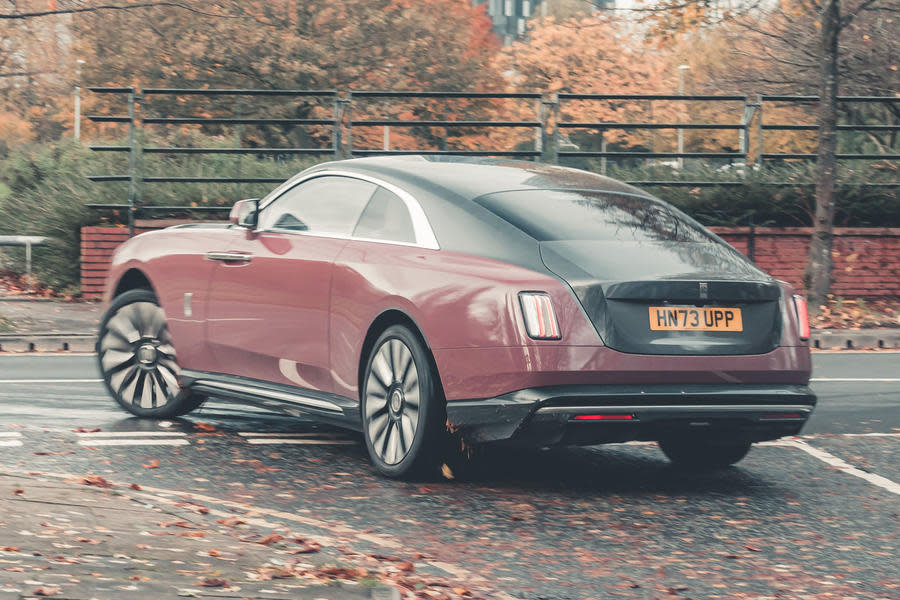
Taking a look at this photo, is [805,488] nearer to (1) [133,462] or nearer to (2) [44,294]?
(1) [133,462]

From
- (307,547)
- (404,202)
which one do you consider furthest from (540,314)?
(307,547)

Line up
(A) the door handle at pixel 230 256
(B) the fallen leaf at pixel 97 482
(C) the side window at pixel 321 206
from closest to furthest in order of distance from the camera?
(B) the fallen leaf at pixel 97 482 < (C) the side window at pixel 321 206 < (A) the door handle at pixel 230 256

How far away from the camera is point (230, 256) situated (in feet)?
28.5

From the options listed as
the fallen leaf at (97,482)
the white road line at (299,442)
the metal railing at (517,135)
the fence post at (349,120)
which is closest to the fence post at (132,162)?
the metal railing at (517,135)

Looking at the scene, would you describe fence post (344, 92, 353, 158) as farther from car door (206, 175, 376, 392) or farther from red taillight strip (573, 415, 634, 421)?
red taillight strip (573, 415, 634, 421)

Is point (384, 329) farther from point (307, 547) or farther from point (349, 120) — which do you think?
point (349, 120)

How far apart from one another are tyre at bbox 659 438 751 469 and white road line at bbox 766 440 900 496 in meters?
0.55

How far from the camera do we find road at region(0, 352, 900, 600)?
5.75 meters

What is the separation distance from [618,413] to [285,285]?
2275 mm

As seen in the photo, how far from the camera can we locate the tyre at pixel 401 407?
7188mm

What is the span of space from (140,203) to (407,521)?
1298 cm

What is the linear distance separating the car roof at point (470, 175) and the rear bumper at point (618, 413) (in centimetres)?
129

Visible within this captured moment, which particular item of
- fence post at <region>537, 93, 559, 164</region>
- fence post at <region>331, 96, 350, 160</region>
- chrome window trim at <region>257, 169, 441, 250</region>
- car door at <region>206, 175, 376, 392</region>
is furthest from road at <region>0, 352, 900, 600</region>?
fence post at <region>537, 93, 559, 164</region>

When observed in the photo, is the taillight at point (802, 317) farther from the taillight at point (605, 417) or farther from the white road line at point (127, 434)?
the white road line at point (127, 434)
